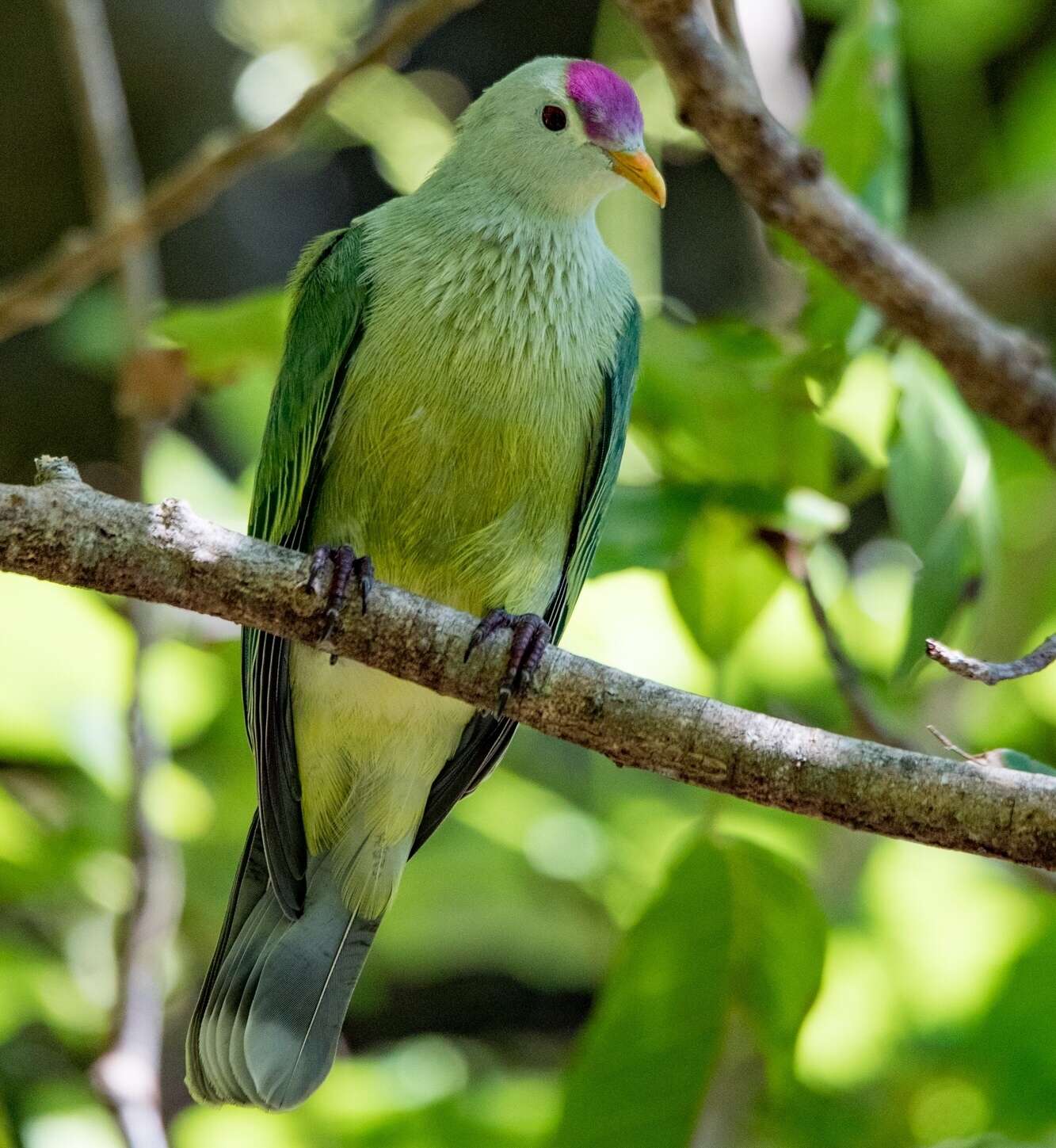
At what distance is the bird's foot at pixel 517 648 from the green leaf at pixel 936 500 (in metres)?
0.65

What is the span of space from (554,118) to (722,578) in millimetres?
969

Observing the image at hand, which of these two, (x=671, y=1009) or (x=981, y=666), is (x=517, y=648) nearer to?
(x=981, y=666)

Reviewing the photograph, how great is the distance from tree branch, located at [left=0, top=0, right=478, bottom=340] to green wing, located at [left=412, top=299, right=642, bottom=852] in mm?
723

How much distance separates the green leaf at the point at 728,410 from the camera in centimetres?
254

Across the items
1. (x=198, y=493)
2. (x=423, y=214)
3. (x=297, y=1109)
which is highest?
(x=423, y=214)

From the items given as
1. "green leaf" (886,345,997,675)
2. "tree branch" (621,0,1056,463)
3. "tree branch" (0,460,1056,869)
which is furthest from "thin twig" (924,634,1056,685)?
"tree branch" (621,0,1056,463)

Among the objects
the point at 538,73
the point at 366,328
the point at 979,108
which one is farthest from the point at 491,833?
the point at 979,108

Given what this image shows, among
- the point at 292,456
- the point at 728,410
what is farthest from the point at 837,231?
the point at 292,456

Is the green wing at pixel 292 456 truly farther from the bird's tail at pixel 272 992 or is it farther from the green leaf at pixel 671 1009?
the green leaf at pixel 671 1009

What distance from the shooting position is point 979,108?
5.77 metres

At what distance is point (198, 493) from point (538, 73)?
1198 mm

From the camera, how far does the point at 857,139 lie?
2.89 metres

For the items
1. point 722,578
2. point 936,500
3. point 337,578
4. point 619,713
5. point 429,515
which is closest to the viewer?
point 619,713

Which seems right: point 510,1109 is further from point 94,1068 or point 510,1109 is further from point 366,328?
point 366,328
